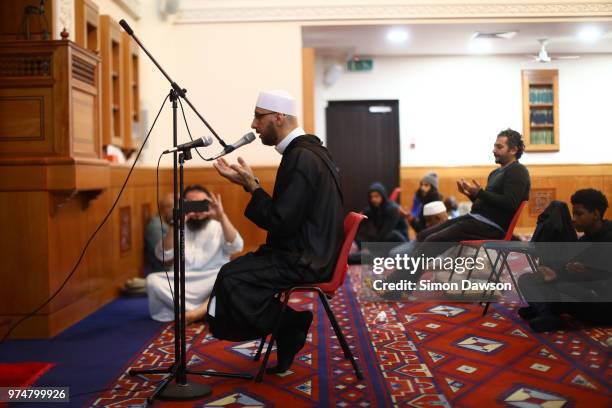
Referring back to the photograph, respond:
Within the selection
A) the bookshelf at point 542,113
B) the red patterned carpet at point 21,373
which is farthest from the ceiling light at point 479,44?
the red patterned carpet at point 21,373

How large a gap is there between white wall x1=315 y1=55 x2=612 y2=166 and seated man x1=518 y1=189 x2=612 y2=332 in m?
0.47

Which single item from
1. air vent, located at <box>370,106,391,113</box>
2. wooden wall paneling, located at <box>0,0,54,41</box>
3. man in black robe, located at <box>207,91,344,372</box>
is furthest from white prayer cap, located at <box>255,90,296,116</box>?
air vent, located at <box>370,106,391,113</box>

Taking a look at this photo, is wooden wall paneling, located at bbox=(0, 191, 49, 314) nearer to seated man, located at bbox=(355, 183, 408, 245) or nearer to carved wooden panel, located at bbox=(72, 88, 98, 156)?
carved wooden panel, located at bbox=(72, 88, 98, 156)

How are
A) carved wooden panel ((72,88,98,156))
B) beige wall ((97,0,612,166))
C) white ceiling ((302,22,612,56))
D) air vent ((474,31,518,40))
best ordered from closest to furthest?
carved wooden panel ((72,88,98,156)) < white ceiling ((302,22,612,56)) < air vent ((474,31,518,40)) < beige wall ((97,0,612,166))

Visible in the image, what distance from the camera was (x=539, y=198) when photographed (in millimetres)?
3895

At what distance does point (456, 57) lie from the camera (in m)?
7.26

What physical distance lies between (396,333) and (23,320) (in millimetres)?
2025

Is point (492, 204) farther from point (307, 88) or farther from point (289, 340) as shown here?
point (307, 88)

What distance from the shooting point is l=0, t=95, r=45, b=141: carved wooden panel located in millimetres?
3510

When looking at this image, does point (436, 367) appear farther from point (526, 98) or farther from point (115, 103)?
point (115, 103)

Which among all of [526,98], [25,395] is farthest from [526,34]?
[25,395]

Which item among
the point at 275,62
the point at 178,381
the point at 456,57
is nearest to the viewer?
the point at 178,381

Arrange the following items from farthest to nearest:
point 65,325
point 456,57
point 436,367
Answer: point 456,57
point 65,325
point 436,367

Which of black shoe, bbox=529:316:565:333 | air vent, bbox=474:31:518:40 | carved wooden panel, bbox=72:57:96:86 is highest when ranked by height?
air vent, bbox=474:31:518:40
